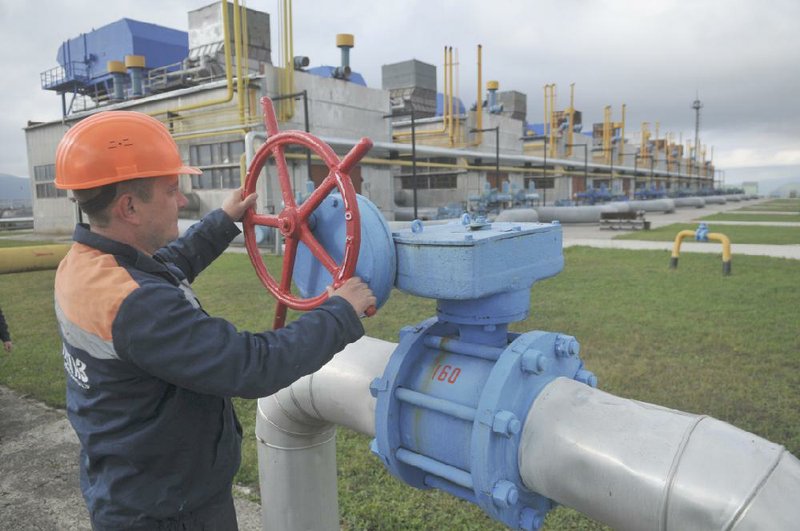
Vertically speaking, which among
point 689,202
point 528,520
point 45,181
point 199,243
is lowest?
point 528,520

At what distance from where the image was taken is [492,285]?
1.09 meters

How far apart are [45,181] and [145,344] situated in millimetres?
20017

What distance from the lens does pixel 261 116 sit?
33.9 ft

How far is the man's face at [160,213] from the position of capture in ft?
3.63

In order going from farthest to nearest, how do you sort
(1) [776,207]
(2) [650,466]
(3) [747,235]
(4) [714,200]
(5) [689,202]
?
(4) [714,200], (1) [776,207], (5) [689,202], (3) [747,235], (2) [650,466]

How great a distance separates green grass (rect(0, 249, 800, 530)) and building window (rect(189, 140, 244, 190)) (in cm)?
453

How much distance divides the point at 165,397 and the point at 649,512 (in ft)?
2.92

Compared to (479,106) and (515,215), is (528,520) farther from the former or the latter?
(479,106)

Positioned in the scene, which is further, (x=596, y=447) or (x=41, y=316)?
(x=41, y=316)

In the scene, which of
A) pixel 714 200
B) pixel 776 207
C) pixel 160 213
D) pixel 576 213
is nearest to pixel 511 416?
pixel 160 213

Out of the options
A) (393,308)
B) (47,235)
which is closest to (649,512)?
(393,308)

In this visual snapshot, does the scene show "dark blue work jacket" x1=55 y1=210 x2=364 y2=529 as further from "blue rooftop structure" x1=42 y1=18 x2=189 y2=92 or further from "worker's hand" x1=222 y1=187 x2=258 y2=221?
"blue rooftop structure" x1=42 y1=18 x2=189 y2=92

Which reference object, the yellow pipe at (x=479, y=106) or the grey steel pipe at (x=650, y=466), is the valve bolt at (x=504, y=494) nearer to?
the grey steel pipe at (x=650, y=466)

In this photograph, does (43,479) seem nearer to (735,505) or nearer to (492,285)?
(492,285)
